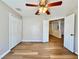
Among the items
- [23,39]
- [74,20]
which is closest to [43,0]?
[74,20]

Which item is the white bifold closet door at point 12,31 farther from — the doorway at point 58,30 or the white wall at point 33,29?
the doorway at point 58,30

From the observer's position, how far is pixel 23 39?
9.28m

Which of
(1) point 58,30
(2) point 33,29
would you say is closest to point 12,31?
(2) point 33,29

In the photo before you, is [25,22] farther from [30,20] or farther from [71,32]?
[71,32]

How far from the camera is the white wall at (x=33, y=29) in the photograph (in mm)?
9203

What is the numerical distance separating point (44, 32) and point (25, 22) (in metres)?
1.88

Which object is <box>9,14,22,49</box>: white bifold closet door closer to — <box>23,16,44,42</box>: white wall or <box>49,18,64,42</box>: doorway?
<box>23,16,44,42</box>: white wall

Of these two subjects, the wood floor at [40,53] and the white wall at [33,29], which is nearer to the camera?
the wood floor at [40,53]

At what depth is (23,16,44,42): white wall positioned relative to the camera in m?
9.20

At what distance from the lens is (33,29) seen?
30.3 feet

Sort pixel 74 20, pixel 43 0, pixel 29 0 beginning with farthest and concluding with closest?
pixel 74 20
pixel 29 0
pixel 43 0

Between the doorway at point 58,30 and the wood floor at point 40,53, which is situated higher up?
the doorway at point 58,30

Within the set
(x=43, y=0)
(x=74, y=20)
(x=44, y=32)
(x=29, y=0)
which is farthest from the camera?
(x=44, y=32)

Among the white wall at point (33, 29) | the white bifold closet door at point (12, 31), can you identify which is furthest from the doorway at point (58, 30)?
the white bifold closet door at point (12, 31)
